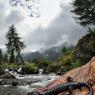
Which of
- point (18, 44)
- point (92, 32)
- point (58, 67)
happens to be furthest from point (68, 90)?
point (18, 44)

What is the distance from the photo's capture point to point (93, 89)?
443 inches

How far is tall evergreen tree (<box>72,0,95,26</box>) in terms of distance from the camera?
54.2m

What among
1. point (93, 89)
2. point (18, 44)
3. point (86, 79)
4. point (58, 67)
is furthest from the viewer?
point (18, 44)

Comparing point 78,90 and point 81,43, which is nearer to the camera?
point 78,90

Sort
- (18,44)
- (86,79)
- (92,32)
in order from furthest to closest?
(18,44), (92,32), (86,79)

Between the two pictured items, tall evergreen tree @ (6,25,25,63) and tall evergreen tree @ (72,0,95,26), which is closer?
tall evergreen tree @ (72,0,95,26)

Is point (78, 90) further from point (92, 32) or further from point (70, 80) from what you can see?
point (92, 32)

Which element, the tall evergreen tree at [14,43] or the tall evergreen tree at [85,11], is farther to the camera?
the tall evergreen tree at [14,43]

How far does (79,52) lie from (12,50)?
5750 cm

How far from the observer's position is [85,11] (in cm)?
5447

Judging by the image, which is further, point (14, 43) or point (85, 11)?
point (14, 43)

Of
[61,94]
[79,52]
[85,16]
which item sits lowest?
[61,94]

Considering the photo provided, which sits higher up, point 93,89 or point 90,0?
point 90,0

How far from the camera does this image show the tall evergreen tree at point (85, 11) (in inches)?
A: 2133
